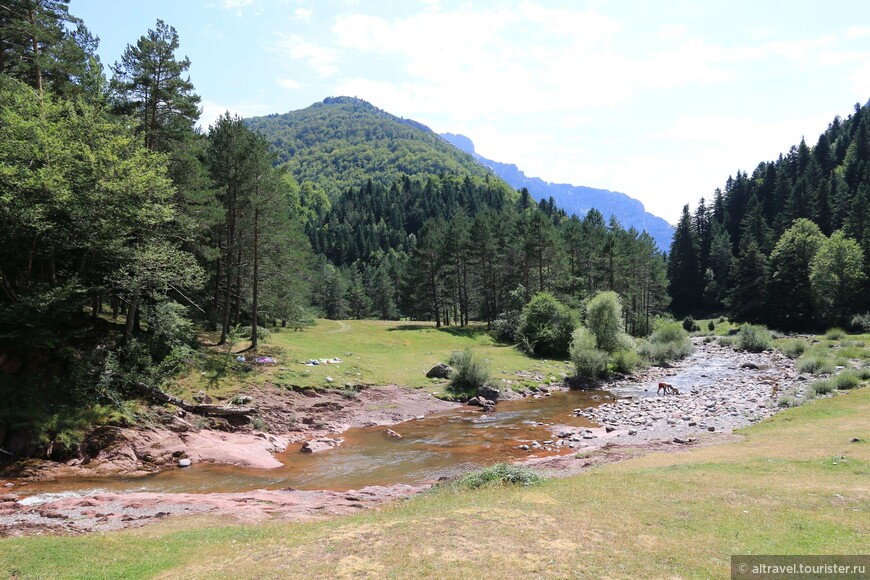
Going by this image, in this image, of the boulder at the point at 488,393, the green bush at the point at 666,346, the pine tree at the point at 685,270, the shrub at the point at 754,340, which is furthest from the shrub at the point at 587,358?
the pine tree at the point at 685,270

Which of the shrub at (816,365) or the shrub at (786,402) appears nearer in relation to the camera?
the shrub at (786,402)

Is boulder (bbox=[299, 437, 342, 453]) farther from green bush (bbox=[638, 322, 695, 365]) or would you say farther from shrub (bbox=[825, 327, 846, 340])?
shrub (bbox=[825, 327, 846, 340])

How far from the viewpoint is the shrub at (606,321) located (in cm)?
5072

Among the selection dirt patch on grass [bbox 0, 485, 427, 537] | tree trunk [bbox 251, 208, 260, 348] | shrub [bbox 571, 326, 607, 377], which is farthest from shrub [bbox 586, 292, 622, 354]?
dirt patch on grass [bbox 0, 485, 427, 537]

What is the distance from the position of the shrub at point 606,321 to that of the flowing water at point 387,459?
1900 centimetres

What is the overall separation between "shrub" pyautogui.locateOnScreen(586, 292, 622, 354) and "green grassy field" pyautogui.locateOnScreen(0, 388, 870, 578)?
114 feet

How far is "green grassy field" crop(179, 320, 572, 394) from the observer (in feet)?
108

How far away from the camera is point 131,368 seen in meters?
25.9

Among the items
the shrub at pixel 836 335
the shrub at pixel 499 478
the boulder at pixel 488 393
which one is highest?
the shrub at pixel 836 335

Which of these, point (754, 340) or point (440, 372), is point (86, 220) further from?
point (754, 340)

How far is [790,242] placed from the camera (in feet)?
284

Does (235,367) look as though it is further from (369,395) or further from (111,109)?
(111,109)

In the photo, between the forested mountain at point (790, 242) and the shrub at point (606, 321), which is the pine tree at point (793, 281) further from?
the shrub at point (606, 321)

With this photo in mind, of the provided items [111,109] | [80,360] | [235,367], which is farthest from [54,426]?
[111,109]
